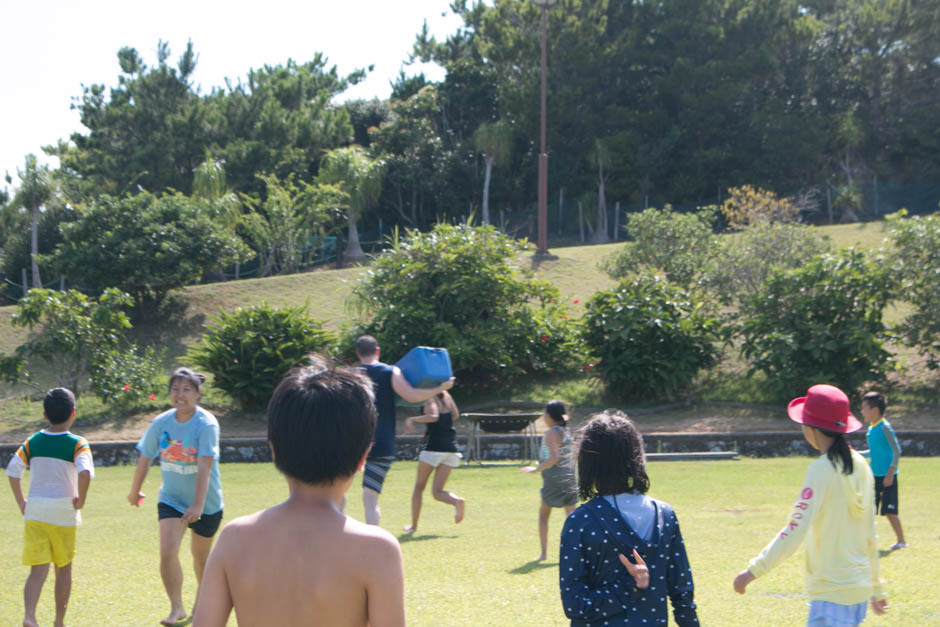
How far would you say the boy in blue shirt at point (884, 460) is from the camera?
843 cm

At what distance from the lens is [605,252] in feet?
103

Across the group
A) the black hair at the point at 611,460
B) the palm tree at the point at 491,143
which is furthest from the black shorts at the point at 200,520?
the palm tree at the point at 491,143

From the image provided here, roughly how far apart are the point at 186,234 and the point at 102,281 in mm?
2501

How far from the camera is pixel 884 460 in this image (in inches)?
341

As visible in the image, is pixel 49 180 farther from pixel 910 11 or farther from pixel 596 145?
pixel 910 11

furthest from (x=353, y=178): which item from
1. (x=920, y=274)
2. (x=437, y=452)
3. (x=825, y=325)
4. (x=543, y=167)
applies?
(x=437, y=452)

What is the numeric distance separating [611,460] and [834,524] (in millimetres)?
A: 1432

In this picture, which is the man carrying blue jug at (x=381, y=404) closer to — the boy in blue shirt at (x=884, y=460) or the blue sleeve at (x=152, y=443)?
the blue sleeve at (x=152, y=443)

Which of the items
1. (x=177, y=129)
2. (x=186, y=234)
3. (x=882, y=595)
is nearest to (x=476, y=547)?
(x=882, y=595)

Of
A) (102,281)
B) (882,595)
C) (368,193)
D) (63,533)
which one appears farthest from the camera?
(368,193)

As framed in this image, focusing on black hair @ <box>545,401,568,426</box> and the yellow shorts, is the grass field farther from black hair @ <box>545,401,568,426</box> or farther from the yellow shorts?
black hair @ <box>545,401,568,426</box>

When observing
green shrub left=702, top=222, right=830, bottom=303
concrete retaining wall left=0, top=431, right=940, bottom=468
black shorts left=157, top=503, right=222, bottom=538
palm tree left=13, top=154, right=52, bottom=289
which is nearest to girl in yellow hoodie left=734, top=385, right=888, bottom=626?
black shorts left=157, top=503, right=222, bottom=538

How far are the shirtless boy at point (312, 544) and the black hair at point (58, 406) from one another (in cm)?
405

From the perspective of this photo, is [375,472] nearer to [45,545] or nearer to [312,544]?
[45,545]
